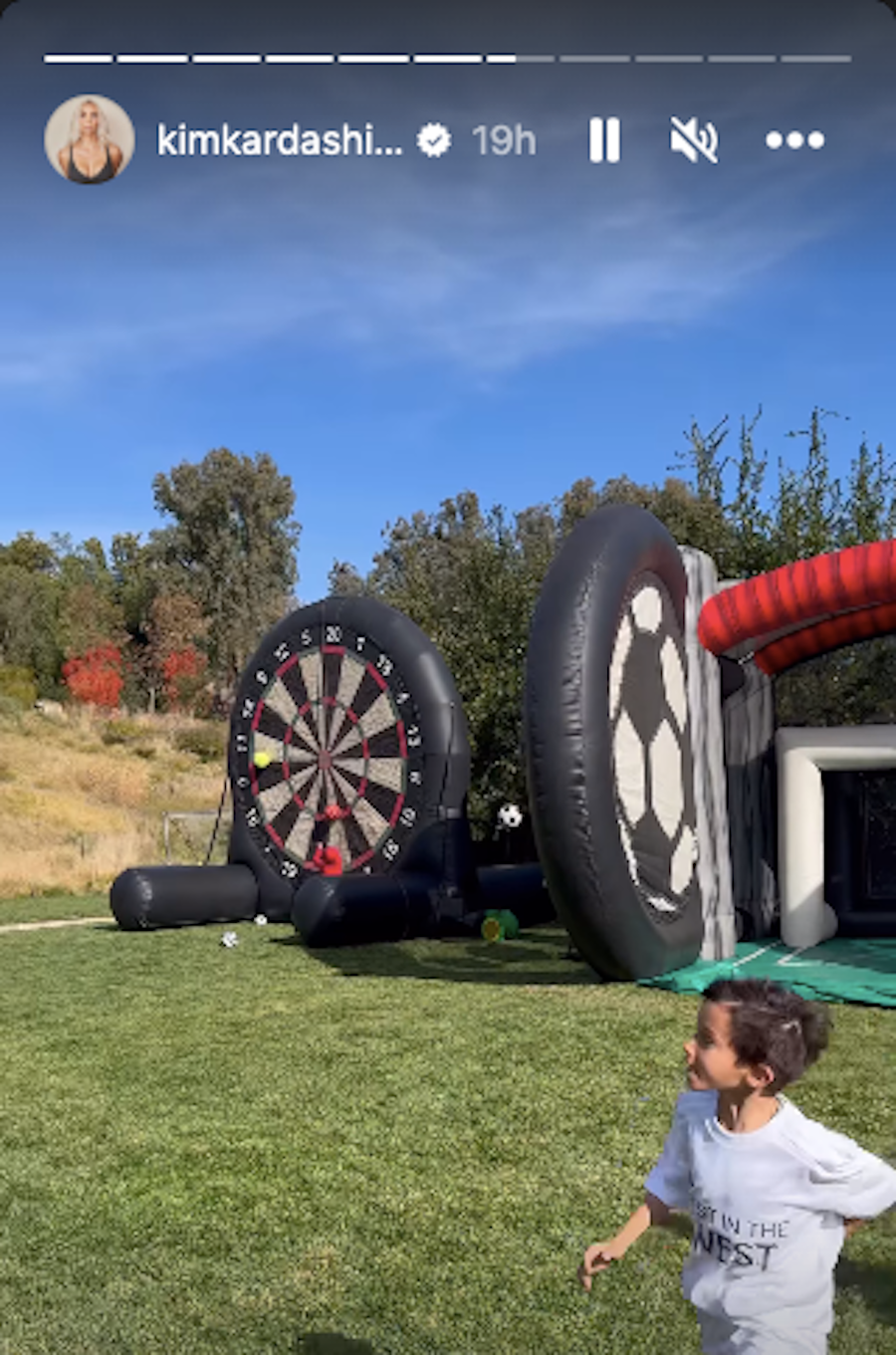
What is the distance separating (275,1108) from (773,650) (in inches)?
191

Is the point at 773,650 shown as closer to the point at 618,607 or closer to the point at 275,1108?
the point at 618,607

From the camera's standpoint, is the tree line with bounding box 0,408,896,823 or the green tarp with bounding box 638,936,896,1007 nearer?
the green tarp with bounding box 638,936,896,1007

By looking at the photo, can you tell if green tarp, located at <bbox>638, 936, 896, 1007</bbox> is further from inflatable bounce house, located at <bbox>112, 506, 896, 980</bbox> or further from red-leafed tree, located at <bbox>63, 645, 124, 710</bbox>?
red-leafed tree, located at <bbox>63, 645, 124, 710</bbox>

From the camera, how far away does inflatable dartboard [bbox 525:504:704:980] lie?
245 inches

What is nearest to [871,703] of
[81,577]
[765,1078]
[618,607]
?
[618,607]

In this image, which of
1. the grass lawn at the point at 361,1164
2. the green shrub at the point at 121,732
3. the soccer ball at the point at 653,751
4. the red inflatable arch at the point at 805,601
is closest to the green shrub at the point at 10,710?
the green shrub at the point at 121,732

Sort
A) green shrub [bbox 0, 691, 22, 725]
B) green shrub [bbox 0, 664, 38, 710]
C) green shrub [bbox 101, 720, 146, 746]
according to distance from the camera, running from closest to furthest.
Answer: green shrub [bbox 0, 691, 22, 725] → green shrub [bbox 101, 720, 146, 746] → green shrub [bbox 0, 664, 38, 710]

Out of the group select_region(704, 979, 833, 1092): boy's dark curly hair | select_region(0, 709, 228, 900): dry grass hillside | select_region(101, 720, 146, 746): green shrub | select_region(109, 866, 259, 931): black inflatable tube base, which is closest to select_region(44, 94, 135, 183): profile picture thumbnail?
select_region(704, 979, 833, 1092): boy's dark curly hair

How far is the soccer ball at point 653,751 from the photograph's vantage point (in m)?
6.62

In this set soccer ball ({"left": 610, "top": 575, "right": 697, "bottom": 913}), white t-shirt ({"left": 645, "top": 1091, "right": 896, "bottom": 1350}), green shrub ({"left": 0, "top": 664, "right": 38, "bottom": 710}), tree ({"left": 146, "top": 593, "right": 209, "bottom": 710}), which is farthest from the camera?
tree ({"left": 146, "top": 593, "right": 209, "bottom": 710})

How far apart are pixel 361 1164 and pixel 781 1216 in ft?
7.88

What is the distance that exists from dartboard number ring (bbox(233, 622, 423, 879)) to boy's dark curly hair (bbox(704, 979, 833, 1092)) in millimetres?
8213

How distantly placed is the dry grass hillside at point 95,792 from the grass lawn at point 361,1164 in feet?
29.6

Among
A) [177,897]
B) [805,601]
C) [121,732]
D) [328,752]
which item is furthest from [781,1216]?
[121,732]
